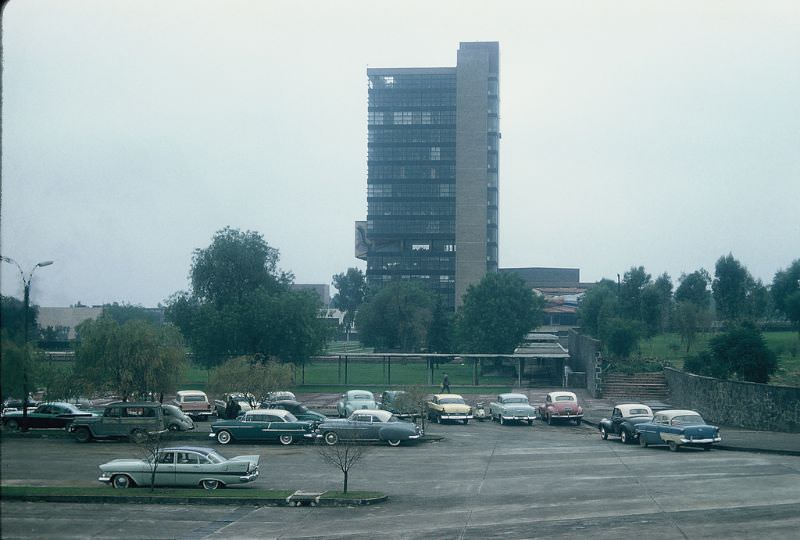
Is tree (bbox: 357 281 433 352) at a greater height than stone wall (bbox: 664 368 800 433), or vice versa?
tree (bbox: 357 281 433 352)

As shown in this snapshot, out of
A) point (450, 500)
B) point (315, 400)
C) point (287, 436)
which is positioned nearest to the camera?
point (450, 500)

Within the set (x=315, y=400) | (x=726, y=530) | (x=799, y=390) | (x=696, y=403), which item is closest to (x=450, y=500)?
(x=726, y=530)

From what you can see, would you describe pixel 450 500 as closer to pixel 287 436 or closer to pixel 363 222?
pixel 287 436

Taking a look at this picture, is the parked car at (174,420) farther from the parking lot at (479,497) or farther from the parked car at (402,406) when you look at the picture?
the parked car at (402,406)

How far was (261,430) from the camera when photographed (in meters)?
34.6

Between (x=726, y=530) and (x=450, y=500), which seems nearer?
(x=726, y=530)

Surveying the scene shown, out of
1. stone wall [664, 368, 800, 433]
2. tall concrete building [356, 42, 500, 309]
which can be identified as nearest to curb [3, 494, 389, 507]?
stone wall [664, 368, 800, 433]

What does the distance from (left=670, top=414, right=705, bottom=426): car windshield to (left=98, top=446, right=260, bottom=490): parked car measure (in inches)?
667

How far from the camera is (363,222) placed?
166 metres

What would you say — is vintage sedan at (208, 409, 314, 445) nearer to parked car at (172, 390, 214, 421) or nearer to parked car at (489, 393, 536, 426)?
parked car at (172, 390, 214, 421)

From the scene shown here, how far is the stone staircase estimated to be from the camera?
55.7m

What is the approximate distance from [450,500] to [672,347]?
55.7 metres

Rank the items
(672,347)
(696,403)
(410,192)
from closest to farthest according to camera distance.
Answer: (696,403), (672,347), (410,192)

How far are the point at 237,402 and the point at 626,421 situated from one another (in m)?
20.2
